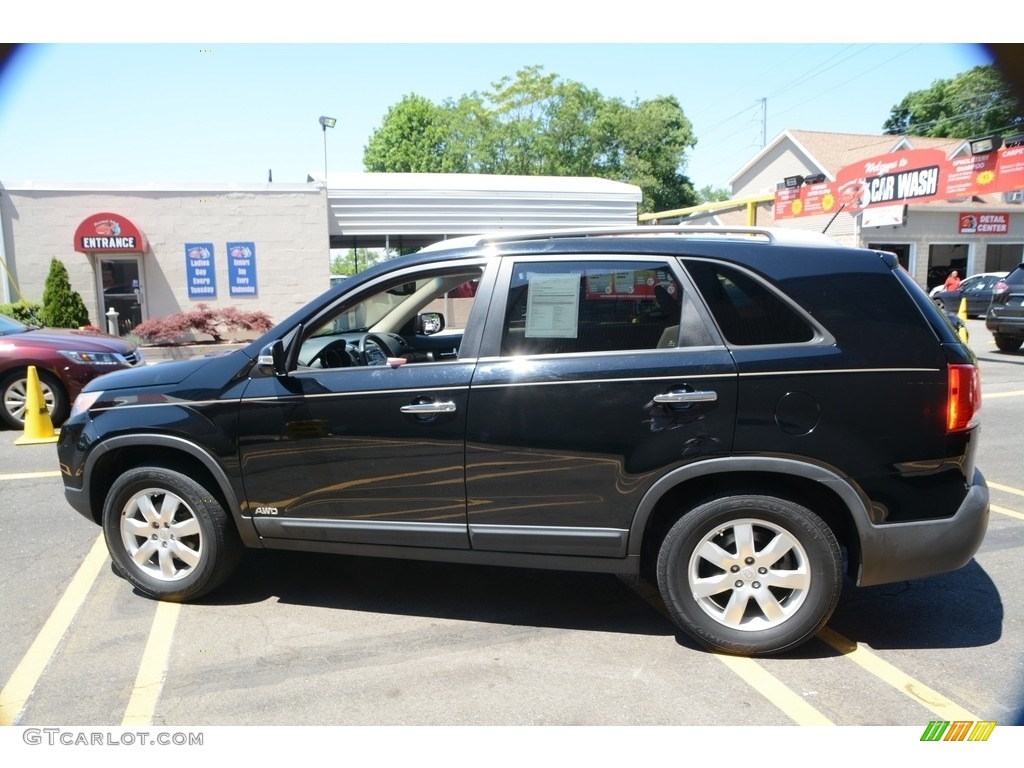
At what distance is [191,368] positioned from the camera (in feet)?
13.3

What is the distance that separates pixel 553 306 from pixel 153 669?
247 cm

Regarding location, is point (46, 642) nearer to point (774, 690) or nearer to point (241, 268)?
point (774, 690)

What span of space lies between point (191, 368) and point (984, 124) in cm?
4418

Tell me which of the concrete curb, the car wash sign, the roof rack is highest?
the car wash sign

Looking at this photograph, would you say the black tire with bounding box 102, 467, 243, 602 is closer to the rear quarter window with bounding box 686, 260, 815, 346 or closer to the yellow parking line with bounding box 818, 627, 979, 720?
the rear quarter window with bounding box 686, 260, 815, 346

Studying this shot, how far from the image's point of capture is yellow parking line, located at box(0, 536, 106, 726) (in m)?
3.19

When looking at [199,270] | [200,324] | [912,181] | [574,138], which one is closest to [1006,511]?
[200,324]

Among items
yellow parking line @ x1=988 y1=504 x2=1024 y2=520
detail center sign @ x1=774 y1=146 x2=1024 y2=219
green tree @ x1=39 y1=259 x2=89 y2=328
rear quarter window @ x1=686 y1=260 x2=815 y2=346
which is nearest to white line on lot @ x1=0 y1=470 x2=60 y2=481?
rear quarter window @ x1=686 y1=260 x2=815 y2=346

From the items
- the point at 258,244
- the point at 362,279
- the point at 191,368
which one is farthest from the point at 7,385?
the point at 258,244

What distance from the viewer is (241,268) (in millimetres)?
19016

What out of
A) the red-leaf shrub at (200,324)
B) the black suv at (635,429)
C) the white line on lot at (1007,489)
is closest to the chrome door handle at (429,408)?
the black suv at (635,429)

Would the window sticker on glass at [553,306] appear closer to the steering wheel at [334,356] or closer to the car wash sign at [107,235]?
the steering wheel at [334,356]

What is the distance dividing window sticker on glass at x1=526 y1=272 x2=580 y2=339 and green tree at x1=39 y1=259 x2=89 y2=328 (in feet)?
53.7

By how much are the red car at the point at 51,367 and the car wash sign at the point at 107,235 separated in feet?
32.2
